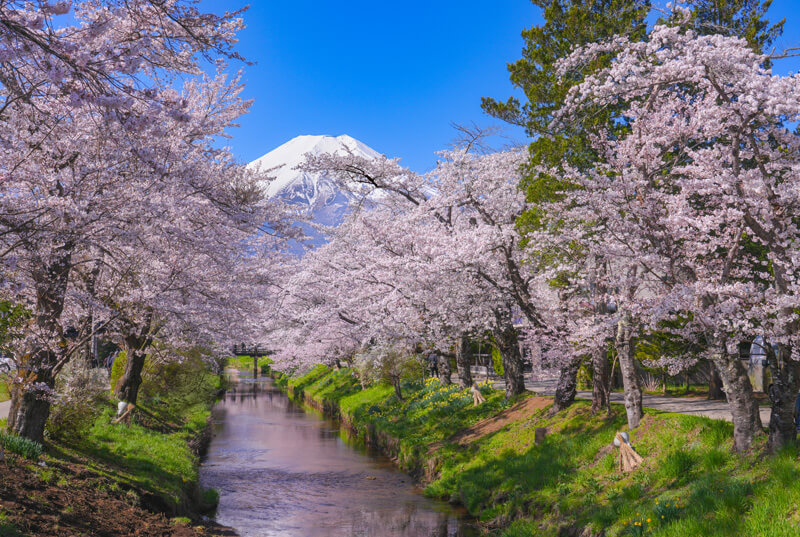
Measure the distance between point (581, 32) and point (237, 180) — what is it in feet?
31.8

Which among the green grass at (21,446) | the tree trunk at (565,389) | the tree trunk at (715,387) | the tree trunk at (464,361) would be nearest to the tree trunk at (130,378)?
the green grass at (21,446)

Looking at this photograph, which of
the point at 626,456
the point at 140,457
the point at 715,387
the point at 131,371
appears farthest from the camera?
the point at 715,387

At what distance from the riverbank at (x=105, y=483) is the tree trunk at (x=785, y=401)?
30.1 ft

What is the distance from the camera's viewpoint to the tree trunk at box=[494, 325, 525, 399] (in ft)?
59.0

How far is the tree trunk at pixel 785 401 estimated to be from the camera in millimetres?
8211

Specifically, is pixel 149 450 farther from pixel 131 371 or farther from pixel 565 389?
pixel 565 389

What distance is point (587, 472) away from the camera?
1158cm

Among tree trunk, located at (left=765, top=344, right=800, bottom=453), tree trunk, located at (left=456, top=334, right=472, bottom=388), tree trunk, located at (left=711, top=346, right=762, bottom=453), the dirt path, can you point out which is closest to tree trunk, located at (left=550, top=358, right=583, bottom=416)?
the dirt path

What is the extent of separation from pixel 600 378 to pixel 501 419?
4.45 meters

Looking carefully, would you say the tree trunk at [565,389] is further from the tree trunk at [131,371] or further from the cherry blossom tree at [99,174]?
the tree trunk at [131,371]

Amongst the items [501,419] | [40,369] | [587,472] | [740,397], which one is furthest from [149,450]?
[740,397]

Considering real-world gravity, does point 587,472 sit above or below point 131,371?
below

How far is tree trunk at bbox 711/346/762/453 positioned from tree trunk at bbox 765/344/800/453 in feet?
1.85

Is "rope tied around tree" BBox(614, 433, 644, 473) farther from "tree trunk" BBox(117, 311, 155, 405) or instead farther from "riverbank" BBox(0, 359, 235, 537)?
"tree trunk" BBox(117, 311, 155, 405)
